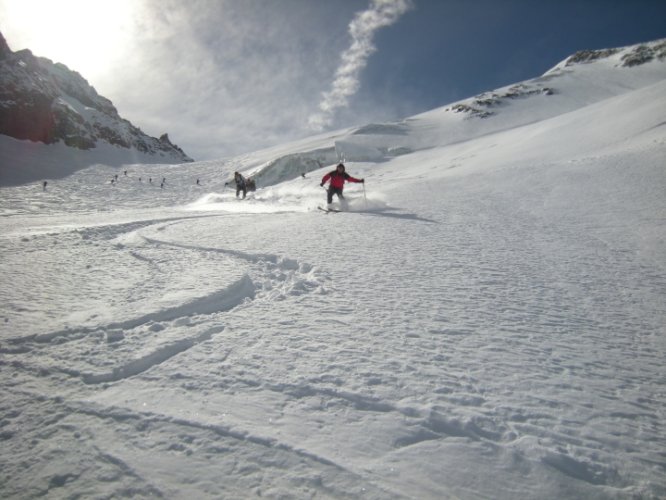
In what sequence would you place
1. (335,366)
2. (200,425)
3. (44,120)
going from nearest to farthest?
(200,425) < (335,366) < (44,120)

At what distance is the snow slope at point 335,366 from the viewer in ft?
4.50

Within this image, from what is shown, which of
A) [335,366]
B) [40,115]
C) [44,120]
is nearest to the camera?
[335,366]

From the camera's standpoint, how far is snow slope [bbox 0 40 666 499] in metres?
1.37

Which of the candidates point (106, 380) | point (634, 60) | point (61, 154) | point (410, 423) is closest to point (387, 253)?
point (410, 423)

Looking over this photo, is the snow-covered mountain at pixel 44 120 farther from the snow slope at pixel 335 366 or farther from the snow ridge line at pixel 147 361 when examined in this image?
the snow ridge line at pixel 147 361

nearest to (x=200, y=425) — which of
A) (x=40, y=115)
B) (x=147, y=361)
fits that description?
(x=147, y=361)

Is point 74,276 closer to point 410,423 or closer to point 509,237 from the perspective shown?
point 410,423

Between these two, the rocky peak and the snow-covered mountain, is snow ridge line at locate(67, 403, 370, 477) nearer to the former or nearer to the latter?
the snow-covered mountain

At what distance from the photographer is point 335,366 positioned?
78.3 inches

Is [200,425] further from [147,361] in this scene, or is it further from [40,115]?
[40,115]

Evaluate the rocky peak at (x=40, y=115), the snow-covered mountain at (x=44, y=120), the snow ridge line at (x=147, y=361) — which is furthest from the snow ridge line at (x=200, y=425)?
the rocky peak at (x=40, y=115)


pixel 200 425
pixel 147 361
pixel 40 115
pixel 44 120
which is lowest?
pixel 200 425

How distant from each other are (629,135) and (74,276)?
17.9 m

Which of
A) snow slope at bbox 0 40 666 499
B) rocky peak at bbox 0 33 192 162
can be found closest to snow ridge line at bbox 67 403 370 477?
snow slope at bbox 0 40 666 499
